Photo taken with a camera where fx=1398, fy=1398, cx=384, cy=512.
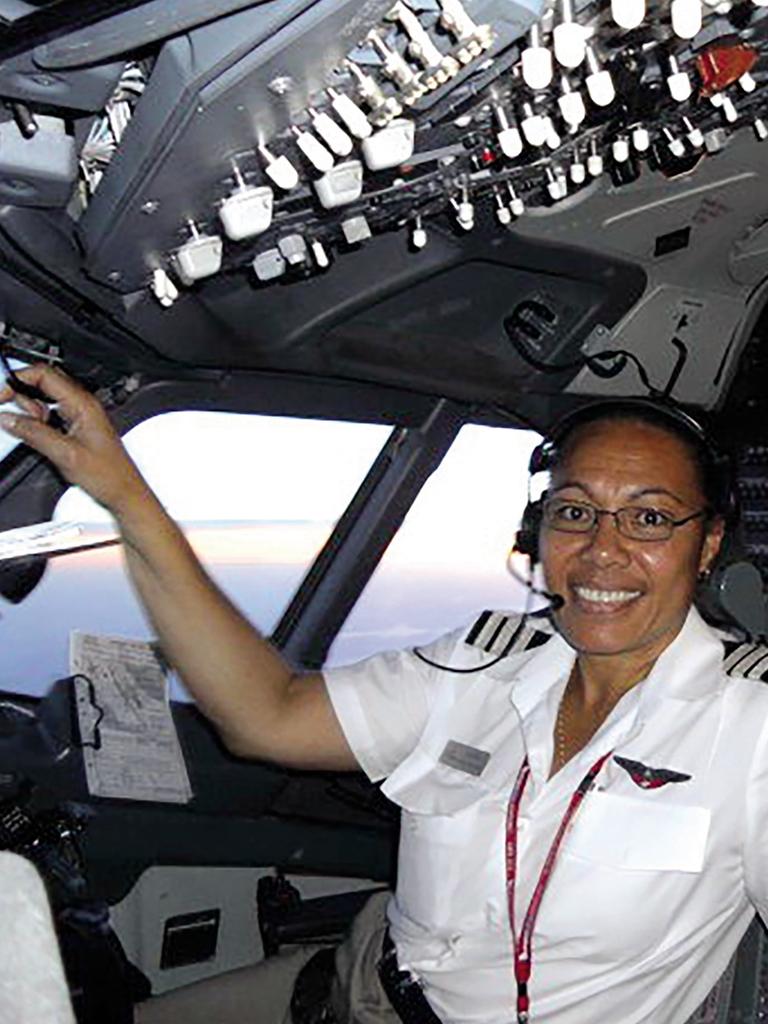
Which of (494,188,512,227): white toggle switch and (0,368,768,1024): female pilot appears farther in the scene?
(494,188,512,227): white toggle switch

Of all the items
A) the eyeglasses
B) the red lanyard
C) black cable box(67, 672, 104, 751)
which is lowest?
black cable box(67, 672, 104, 751)

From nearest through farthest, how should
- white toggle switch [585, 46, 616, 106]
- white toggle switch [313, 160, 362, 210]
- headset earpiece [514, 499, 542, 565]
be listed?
white toggle switch [585, 46, 616, 106], white toggle switch [313, 160, 362, 210], headset earpiece [514, 499, 542, 565]

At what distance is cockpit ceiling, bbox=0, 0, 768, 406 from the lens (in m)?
1.23

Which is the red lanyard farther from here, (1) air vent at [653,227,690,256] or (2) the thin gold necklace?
(1) air vent at [653,227,690,256]

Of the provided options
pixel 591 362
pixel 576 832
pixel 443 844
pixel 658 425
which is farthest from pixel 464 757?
pixel 591 362

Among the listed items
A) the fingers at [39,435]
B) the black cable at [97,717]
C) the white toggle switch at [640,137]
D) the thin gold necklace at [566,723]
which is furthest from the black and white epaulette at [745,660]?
the black cable at [97,717]

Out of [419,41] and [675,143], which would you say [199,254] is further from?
[675,143]

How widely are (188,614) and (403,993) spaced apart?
605 mm

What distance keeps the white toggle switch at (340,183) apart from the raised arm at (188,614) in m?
0.41

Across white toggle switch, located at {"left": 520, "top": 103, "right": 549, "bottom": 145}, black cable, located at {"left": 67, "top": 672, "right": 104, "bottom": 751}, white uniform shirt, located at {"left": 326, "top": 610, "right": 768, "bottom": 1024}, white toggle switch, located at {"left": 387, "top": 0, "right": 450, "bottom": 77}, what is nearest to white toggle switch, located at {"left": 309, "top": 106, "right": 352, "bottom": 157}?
white toggle switch, located at {"left": 387, "top": 0, "right": 450, "bottom": 77}

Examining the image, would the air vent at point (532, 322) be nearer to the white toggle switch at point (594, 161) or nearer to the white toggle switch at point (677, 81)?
the white toggle switch at point (594, 161)

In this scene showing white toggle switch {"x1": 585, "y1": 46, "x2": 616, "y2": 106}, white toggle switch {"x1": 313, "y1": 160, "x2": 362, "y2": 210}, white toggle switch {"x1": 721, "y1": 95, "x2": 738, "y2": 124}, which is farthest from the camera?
white toggle switch {"x1": 721, "y1": 95, "x2": 738, "y2": 124}

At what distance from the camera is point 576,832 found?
69.1 inches

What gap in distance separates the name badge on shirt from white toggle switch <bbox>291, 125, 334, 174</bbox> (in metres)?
0.87
